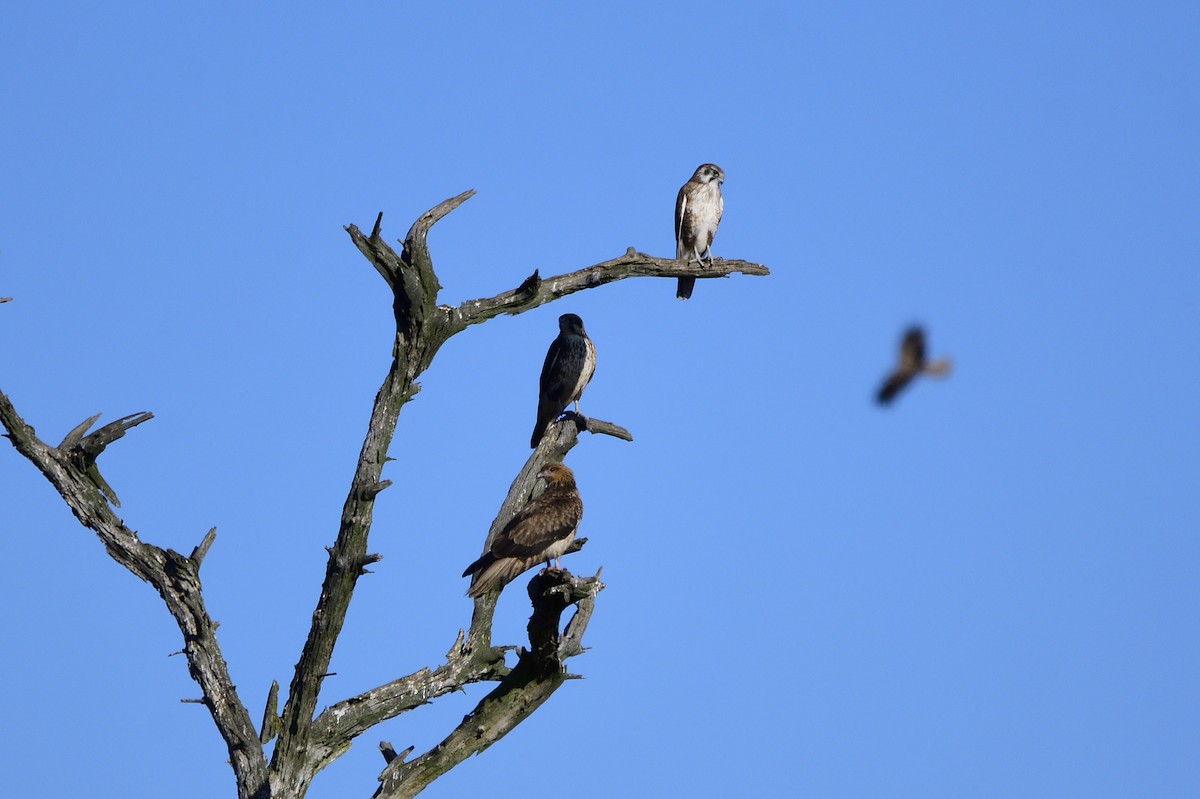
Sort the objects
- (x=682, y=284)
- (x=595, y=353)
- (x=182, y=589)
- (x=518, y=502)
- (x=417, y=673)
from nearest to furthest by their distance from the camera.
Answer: (x=182, y=589), (x=417, y=673), (x=518, y=502), (x=595, y=353), (x=682, y=284)

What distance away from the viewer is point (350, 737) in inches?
384

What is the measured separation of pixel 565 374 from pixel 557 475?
293 cm

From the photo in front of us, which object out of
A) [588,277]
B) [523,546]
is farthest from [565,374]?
[523,546]

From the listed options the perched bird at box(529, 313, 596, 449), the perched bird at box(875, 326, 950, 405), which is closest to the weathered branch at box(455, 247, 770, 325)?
the perched bird at box(529, 313, 596, 449)

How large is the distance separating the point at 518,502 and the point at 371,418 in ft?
7.28

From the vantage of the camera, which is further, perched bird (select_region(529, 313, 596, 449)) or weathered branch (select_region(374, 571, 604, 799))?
perched bird (select_region(529, 313, 596, 449))

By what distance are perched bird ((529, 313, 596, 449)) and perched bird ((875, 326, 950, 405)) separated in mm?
7473

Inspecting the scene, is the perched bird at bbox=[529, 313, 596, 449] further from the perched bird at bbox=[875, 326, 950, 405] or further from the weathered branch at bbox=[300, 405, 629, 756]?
the perched bird at bbox=[875, 326, 950, 405]

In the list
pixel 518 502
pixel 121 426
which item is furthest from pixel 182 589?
pixel 518 502

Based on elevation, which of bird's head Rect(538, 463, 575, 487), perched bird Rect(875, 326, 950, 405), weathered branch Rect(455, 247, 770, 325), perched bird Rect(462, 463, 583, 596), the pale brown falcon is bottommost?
perched bird Rect(875, 326, 950, 405)

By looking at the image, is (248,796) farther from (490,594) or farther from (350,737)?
(490,594)

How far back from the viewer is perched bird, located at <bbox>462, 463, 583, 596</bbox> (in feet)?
33.3

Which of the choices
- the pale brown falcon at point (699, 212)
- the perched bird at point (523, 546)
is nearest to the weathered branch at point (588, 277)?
the perched bird at point (523, 546)

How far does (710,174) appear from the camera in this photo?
16875mm
